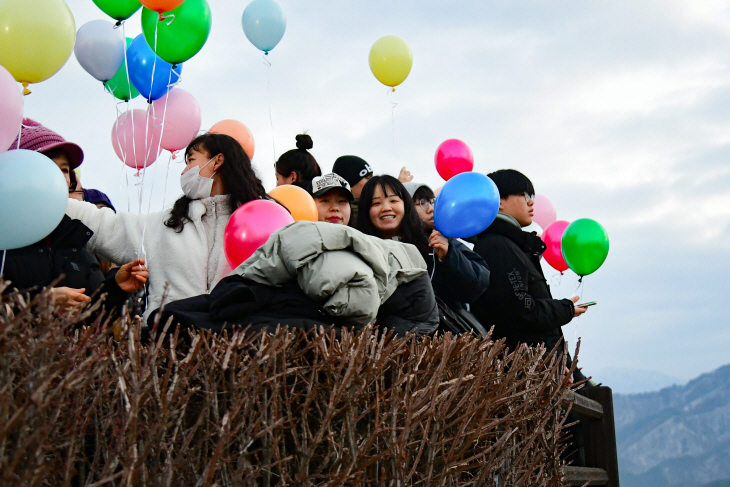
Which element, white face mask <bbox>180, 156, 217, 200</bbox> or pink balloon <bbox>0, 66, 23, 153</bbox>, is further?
white face mask <bbox>180, 156, 217, 200</bbox>

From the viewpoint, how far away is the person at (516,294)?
435 cm

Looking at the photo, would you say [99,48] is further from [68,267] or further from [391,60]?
[391,60]

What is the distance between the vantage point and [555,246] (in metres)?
6.39

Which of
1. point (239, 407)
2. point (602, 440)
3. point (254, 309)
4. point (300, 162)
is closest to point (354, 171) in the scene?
point (300, 162)

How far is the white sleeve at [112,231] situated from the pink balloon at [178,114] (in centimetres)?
134

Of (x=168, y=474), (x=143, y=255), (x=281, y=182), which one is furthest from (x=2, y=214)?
(x=281, y=182)

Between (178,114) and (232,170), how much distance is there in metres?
1.21

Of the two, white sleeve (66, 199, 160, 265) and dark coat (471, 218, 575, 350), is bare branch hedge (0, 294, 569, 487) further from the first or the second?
dark coat (471, 218, 575, 350)

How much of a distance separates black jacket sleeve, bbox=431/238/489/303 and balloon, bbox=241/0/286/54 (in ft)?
9.36

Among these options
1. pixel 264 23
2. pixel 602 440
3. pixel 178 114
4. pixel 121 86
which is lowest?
pixel 602 440

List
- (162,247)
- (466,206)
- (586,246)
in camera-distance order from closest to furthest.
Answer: (162,247)
(466,206)
(586,246)

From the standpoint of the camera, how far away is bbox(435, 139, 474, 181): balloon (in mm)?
7012

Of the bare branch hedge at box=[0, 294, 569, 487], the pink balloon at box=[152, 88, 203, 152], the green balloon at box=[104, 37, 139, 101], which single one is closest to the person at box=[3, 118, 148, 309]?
the bare branch hedge at box=[0, 294, 569, 487]

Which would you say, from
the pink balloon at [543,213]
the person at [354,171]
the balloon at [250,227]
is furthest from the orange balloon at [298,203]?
the pink balloon at [543,213]
